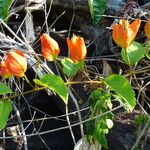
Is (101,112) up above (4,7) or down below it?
below

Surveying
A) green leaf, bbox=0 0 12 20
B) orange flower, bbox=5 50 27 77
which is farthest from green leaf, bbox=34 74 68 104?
green leaf, bbox=0 0 12 20

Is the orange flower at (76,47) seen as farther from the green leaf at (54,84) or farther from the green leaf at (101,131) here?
the green leaf at (101,131)

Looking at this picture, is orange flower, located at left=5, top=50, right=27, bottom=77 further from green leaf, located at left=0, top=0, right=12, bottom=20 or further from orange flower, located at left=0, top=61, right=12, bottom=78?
green leaf, located at left=0, top=0, right=12, bottom=20

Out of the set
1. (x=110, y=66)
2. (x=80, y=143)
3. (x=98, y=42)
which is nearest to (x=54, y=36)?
(x=98, y=42)

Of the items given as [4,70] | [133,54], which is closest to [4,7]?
[4,70]

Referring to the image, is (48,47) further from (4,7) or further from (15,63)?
(4,7)

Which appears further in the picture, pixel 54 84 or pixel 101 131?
pixel 101 131
